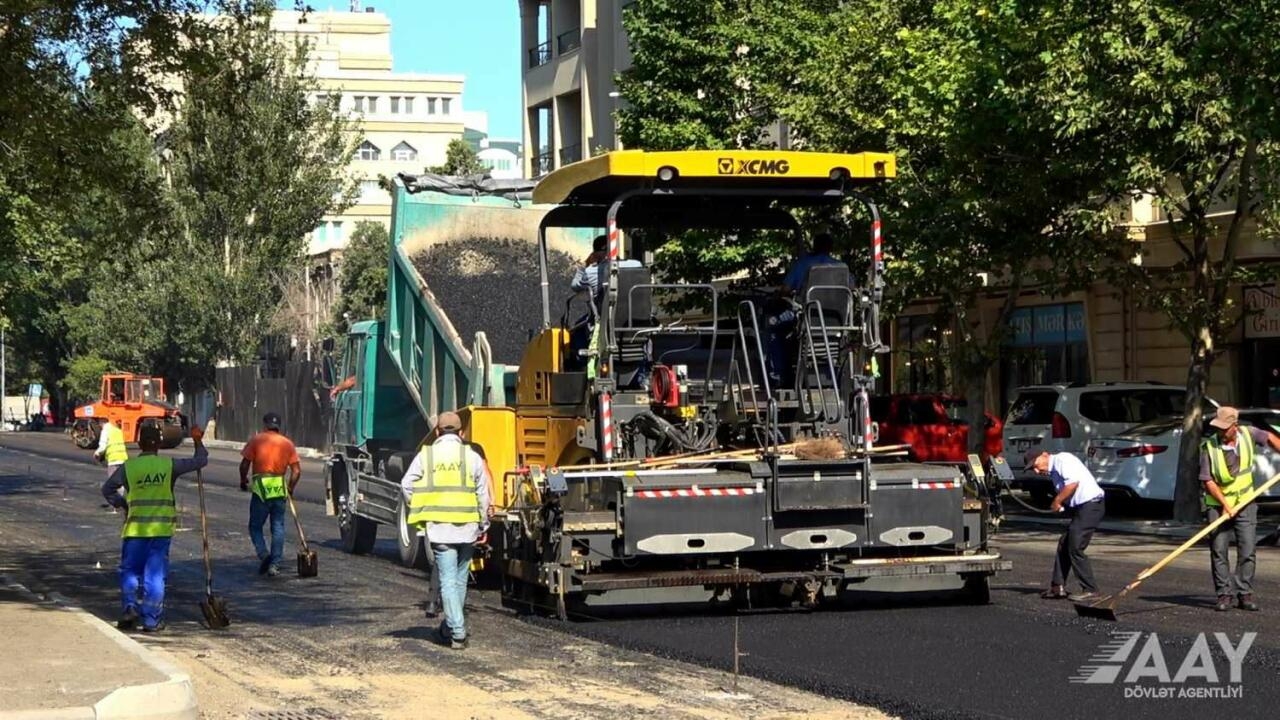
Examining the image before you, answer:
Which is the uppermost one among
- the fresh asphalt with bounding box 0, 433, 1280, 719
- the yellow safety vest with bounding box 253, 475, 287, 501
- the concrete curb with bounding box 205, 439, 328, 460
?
the yellow safety vest with bounding box 253, 475, 287, 501

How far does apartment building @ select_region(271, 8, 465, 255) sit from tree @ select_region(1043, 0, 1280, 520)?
92.8 meters

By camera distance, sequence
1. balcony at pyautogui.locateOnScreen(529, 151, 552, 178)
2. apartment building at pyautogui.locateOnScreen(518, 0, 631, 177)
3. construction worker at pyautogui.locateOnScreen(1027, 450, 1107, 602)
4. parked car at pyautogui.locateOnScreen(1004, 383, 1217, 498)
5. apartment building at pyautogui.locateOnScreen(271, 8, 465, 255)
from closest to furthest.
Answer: construction worker at pyautogui.locateOnScreen(1027, 450, 1107, 602) → parked car at pyautogui.locateOnScreen(1004, 383, 1217, 498) → apartment building at pyautogui.locateOnScreen(518, 0, 631, 177) → balcony at pyautogui.locateOnScreen(529, 151, 552, 178) → apartment building at pyautogui.locateOnScreen(271, 8, 465, 255)

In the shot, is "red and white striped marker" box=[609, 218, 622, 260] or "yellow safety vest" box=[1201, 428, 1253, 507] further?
"yellow safety vest" box=[1201, 428, 1253, 507]

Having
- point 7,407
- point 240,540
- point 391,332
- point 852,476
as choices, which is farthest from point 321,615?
point 7,407

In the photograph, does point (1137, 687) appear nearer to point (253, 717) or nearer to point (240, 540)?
point (253, 717)

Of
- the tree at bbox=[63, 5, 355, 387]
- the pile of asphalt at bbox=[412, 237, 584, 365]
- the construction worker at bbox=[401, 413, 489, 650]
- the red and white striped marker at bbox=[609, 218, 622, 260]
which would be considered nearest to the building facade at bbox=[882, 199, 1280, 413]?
the pile of asphalt at bbox=[412, 237, 584, 365]

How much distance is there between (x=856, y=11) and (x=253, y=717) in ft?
72.5

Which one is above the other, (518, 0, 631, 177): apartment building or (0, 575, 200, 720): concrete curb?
(518, 0, 631, 177): apartment building

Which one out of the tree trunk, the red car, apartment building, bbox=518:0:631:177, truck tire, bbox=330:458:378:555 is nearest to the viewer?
truck tire, bbox=330:458:378:555

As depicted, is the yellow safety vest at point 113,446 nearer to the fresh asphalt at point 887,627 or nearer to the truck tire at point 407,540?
the fresh asphalt at point 887,627

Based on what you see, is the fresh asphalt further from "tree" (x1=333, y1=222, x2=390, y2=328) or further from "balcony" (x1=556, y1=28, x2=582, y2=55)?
"tree" (x1=333, y1=222, x2=390, y2=328)

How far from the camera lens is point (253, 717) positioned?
9.41 meters

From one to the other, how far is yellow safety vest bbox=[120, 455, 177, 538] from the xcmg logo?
4457 millimetres

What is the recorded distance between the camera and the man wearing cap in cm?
1330
